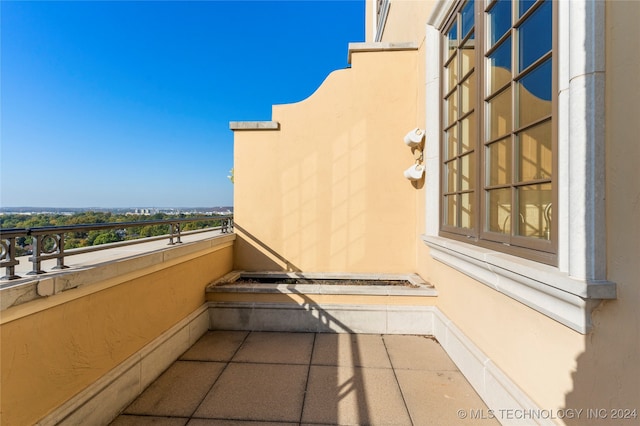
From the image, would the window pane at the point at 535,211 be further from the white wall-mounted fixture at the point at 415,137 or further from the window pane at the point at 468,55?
the white wall-mounted fixture at the point at 415,137

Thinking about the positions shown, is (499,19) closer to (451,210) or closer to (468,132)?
(468,132)

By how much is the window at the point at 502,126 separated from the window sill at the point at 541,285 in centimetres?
12

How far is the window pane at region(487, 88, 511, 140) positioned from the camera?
80.1 inches

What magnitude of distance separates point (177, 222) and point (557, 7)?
3.51 m

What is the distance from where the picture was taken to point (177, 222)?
2.95 m

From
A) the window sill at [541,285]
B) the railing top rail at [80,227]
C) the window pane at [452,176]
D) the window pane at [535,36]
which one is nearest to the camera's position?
the window sill at [541,285]

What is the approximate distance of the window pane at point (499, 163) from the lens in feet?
6.66

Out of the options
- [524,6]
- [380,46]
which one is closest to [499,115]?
[524,6]

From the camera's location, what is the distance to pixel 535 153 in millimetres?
1777

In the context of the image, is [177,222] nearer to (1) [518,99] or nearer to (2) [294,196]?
(2) [294,196]

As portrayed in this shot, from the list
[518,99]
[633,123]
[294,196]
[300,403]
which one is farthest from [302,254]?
[633,123]

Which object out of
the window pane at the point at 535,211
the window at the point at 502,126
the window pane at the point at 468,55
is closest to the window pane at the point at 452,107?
the window at the point at 502,126

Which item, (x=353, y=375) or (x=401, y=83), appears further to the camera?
(x=401, y=83)

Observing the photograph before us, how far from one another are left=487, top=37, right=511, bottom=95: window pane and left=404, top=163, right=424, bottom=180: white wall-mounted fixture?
4.79 feet
